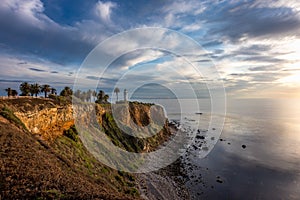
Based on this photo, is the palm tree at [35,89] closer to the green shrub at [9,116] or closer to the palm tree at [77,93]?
the palm tree at [77,93]

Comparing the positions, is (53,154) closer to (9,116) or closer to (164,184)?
(9,116)

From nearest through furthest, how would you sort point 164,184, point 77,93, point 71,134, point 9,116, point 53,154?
1. point 53,154
2. point 9,116
3. point 71,134
4. point 164,184
5. point 77,93

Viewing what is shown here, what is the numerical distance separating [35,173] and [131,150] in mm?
32635

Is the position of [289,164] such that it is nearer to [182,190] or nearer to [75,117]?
[182,190]

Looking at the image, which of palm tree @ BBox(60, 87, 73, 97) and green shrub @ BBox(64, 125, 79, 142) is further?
palm tree @ BBox(60, 87, 73, 97)

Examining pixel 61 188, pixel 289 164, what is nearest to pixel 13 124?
pixel 61 188

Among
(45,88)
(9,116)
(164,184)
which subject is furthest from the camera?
(45,88)

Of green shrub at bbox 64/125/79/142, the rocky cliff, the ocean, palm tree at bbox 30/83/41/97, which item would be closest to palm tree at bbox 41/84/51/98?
palm tree at bbox 30/83/41/97

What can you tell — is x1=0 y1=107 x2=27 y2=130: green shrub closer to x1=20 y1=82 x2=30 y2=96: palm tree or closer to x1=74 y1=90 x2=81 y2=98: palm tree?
x1=20 y1=82 x2=30 y2=96: palm tree

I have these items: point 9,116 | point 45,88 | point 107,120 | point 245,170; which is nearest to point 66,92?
point 45,88

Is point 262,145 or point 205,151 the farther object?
point 262,145

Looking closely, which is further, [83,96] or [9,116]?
[83,96]

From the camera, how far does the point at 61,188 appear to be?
33.7 feet

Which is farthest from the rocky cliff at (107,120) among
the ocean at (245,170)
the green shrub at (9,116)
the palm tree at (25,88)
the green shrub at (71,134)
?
the palm tree at (25,88)
